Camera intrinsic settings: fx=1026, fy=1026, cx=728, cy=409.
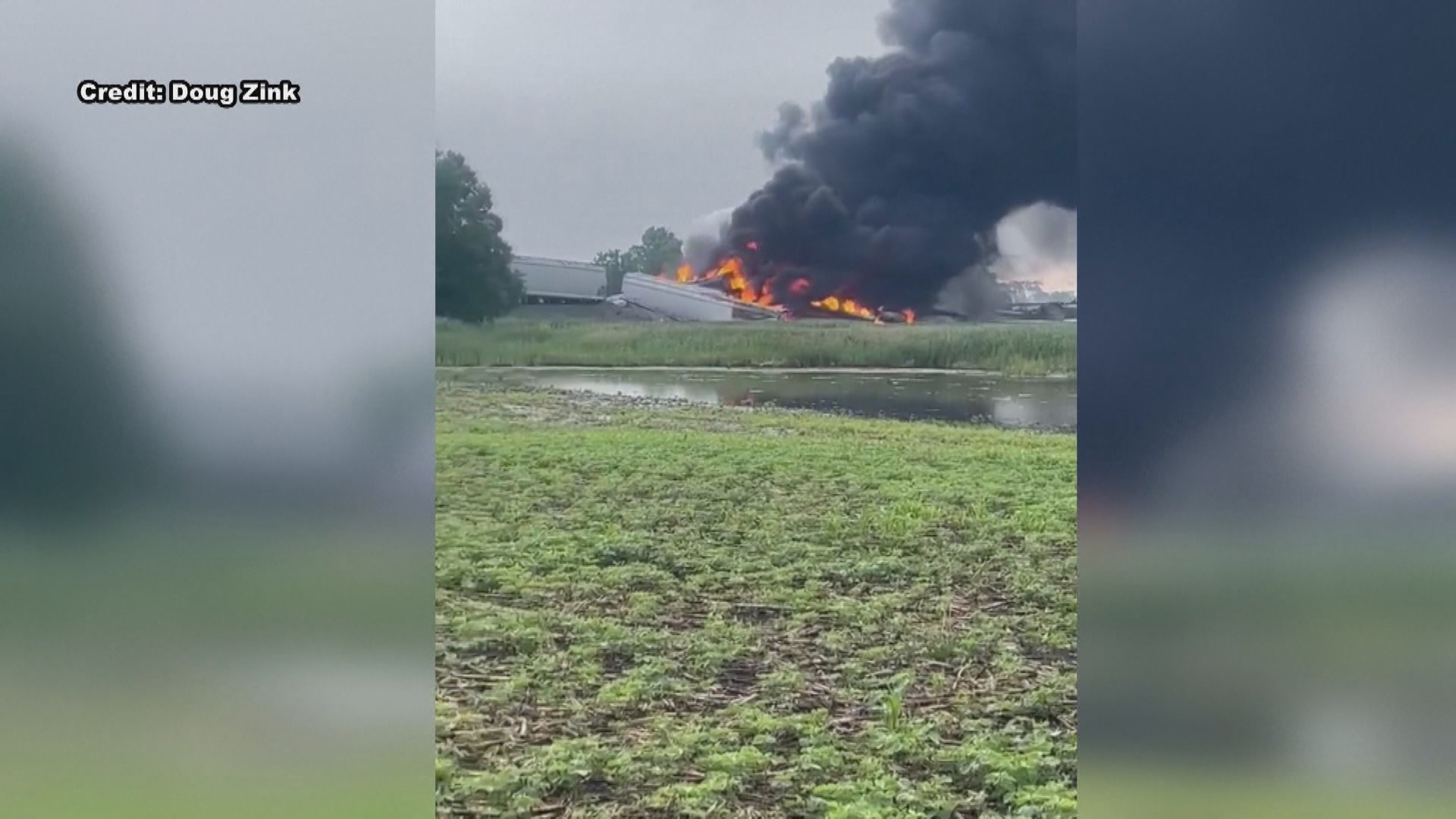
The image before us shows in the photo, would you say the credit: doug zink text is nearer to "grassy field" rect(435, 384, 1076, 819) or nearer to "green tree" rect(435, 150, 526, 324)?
"green tree" rect(435, 150, 526, 324)

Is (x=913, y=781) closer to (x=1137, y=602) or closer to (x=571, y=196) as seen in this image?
(x=1137, y=602)

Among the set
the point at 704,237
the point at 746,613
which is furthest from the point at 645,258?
the point at 746,613

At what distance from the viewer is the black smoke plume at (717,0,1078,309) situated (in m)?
3.26

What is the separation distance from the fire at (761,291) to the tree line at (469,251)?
0.20 m

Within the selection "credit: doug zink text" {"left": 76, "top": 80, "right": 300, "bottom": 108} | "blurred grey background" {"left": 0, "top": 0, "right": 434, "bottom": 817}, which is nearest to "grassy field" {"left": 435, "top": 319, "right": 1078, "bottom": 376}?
"blurred grey background" {"left": 0, "top": 0, "right": 434, "bottom": 817}

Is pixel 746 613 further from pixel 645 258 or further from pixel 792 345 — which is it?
pixel 645 258

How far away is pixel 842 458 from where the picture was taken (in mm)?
3402

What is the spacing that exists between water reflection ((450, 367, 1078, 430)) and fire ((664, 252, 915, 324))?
20cm

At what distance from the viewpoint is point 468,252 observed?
10.5ft

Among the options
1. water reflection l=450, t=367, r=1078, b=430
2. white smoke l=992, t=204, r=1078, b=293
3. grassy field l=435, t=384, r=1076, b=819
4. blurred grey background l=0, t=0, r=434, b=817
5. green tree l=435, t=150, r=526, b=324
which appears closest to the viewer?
blurred grey background l=0, t=0, r=434, b=817

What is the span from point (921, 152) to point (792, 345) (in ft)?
2.47

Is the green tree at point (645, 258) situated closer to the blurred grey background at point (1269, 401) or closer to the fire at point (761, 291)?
the fire at point (761, 291)

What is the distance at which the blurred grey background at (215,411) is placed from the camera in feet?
8.16

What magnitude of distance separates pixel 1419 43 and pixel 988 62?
1.18m
